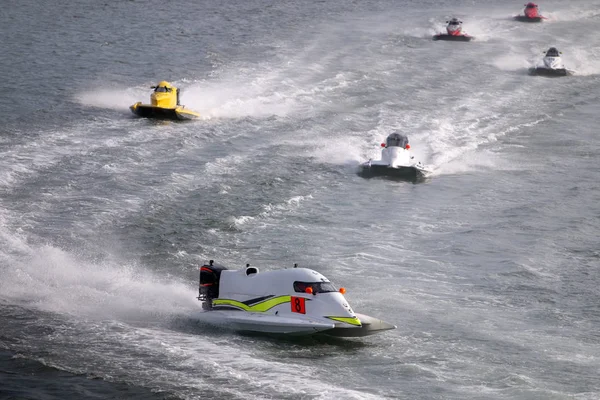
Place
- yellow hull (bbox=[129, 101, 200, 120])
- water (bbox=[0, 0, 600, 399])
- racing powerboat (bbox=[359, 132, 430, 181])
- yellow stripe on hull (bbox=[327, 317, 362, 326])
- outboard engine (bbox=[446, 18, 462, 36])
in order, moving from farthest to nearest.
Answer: outboard engine (bbox=[446, 18, 462, 36]), yellow hull (bbox=[129, 101, 200, 120]), racing powerboat (bbox=[359, 132, 430, 181]), yellow stripe on hull (bbox=[327, 317, 362, 326]), water (bbox=[0, 0, 600, 399])

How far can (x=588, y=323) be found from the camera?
31797 mm

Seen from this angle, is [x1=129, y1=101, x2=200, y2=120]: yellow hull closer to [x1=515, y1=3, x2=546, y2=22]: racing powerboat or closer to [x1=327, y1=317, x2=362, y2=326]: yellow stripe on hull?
[x1=327, y1=317, x2=362, y2=326]: yellow stripe on hull

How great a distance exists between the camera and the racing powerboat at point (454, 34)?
7644cm

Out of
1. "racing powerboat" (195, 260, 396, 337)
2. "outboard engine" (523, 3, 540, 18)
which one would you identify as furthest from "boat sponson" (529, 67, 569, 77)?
"racing powerboat" (195, 260, 396, 337)

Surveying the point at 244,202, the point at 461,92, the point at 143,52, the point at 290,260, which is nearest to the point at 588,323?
the point at 290,260

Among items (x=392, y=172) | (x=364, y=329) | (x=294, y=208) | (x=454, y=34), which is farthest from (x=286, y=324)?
(x=454, y=34)

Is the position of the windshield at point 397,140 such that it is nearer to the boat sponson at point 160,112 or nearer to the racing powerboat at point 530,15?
the boat sponson at point 160,112

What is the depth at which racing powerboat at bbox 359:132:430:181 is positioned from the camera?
4731cm

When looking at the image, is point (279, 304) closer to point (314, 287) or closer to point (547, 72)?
point (314, 287)

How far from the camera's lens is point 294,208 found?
136ft

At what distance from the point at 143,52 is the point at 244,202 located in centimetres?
2997

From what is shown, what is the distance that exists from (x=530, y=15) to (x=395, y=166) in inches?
1665

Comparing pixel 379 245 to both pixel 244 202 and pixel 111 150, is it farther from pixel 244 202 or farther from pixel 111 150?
pixel 111 150

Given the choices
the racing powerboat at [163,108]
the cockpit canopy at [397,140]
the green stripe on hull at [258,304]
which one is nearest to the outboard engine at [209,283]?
the green stripe on hull at [258,304]
